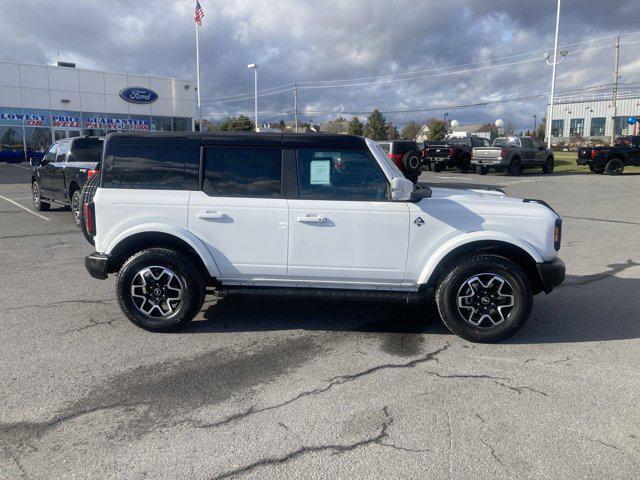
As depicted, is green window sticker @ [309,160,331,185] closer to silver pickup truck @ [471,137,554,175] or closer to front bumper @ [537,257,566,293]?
front bumper @ [537,257,566,293]

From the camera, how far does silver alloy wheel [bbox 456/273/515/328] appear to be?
472cm

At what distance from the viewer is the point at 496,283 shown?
4727 mm

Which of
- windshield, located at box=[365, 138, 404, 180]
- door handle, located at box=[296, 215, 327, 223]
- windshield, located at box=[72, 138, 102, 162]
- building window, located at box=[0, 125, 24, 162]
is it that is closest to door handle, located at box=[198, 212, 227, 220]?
door handle, located at box=[296, 215, 327, 223]

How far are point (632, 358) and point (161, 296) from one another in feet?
13.7

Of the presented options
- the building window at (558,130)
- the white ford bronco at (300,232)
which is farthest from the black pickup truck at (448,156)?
the building window at (558,130)

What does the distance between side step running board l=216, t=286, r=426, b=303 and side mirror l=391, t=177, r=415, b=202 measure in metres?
0.91

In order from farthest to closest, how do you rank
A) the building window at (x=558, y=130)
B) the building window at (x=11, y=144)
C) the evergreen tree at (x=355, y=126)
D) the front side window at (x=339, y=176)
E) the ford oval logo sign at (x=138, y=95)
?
1. the building window at (x=558, y=130)
2. the evergreen tree at (x=355, y=126)
3. the ford oval logo sign at (x=138, y=95)
4. the building window at (x=11, y=144)
5. the front side window at (x=339, y=176)

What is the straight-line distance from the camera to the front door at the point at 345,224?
4.70 m

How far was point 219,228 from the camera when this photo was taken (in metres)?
4.82

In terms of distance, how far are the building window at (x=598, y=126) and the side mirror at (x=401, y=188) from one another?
83.8m

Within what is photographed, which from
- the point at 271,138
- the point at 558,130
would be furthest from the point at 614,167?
the point at 558,130

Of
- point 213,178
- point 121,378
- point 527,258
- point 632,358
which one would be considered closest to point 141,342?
point 121,378

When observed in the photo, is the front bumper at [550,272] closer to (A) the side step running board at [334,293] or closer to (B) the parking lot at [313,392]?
(B) the parking lot at [313,392]

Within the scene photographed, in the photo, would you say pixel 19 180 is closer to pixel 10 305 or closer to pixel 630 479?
pixel 10 305
